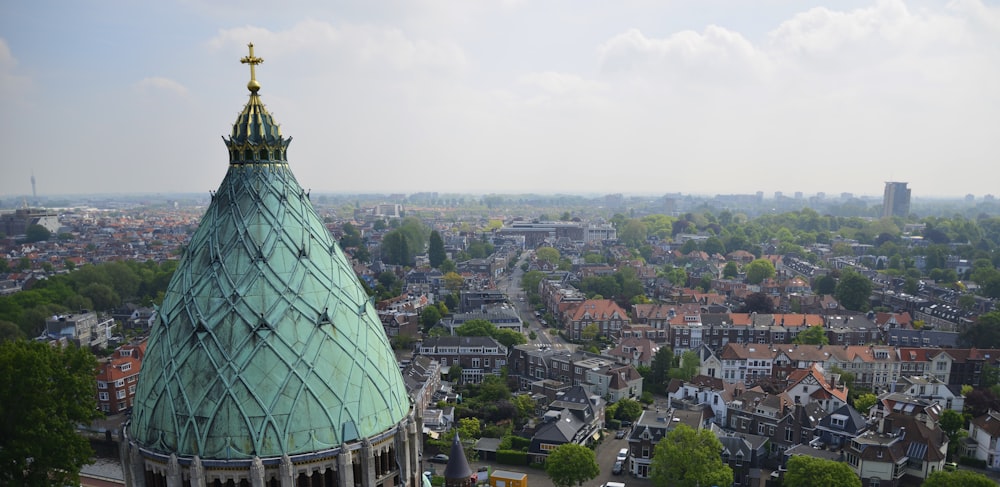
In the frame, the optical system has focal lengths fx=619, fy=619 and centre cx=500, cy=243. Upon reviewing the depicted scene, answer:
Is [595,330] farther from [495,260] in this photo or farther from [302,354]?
[302,354]

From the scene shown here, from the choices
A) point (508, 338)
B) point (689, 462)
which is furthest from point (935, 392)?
point (508, 338)

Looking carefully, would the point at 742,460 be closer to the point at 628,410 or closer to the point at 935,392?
the point at 628,410

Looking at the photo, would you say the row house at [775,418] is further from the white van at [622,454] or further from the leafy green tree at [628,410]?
the white van at [622,454]

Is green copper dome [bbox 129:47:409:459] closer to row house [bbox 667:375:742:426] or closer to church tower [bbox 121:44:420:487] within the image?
church tower [bbox 121:44:420:487]

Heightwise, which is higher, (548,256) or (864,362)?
(548,256)

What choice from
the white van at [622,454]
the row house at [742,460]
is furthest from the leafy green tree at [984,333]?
the white van at [622,454]

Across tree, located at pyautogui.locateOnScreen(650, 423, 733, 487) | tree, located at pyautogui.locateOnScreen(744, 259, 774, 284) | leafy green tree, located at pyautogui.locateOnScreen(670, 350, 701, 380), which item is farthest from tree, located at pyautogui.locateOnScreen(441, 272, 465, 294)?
tree, located at pyautogui.locateOnScreen(650, 423, 733, 487)
